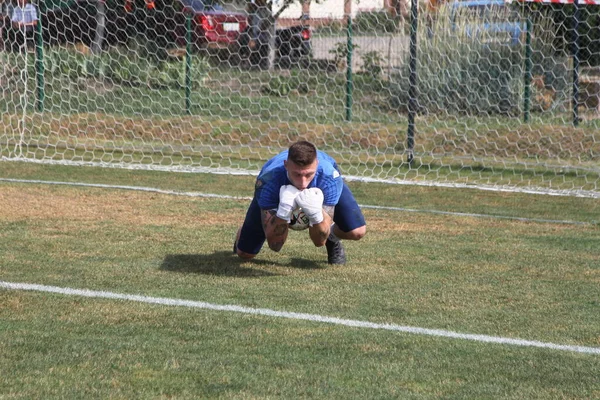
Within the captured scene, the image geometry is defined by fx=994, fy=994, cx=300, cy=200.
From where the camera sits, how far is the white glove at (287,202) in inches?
244

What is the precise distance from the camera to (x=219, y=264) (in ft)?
23.6

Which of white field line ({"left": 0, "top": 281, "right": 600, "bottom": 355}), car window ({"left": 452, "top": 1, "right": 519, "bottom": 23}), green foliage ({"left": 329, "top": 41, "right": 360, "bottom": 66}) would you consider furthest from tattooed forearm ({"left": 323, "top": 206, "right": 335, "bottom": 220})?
green foliage ({"left": 329, "top": 41, "right": 360, "bottom": 66})

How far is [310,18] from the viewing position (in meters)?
16.9

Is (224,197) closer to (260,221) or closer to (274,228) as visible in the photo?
(260,221)

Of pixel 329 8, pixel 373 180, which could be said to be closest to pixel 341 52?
pixel 329 8

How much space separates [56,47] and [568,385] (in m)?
13.3

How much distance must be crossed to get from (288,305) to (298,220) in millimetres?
695

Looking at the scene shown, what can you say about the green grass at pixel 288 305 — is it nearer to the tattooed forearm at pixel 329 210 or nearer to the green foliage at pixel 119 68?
the tattooed forearm at pixel 329 210

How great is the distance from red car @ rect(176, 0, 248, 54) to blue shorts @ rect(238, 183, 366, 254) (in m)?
10.0

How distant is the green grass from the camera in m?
4.54

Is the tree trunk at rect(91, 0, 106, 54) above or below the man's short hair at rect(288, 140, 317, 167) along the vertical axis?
above

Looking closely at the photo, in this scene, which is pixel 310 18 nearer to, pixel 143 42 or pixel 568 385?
pixel 143 42

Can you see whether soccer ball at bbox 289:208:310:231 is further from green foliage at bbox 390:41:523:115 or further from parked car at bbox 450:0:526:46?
parked car at bbox 450:0:526:46

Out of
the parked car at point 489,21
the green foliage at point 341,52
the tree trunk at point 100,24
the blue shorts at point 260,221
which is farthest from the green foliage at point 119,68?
the blue shorts at point 260,221
